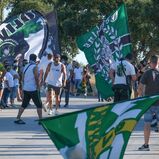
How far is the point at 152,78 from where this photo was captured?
474 inches

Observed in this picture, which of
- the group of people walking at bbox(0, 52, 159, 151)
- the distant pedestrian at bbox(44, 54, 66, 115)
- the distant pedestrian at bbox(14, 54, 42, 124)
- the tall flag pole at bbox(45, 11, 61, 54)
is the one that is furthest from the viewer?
the tall flag pole at bbox(45, 11, 61, 54)

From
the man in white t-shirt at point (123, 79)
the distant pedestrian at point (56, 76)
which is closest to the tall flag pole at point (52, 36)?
the distant pedestrian at point (56, 76)

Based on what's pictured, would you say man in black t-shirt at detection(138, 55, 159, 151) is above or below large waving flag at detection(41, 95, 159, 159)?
above

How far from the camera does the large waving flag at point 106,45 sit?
65.5 feet

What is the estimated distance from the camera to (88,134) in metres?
7.71

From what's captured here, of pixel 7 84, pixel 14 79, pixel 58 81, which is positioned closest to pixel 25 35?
pixel 14 79

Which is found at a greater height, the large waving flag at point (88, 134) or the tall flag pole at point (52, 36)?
the tall flag pole at point (52, 36)

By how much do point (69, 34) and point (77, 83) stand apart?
18818 mm

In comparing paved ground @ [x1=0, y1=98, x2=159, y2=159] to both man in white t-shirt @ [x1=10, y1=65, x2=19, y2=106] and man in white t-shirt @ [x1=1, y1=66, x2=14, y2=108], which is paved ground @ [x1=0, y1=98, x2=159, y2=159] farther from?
man in white t-shirt @ [x1=10, y1=65, x2=19, y2=106]

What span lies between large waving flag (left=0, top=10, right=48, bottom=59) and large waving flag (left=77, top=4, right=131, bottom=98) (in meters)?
1.71

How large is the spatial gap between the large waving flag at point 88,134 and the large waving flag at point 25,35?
1504cm

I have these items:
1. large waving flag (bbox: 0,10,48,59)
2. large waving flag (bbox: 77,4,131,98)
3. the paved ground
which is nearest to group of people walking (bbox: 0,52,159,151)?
the paved ground

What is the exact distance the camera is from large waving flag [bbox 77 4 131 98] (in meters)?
20.0

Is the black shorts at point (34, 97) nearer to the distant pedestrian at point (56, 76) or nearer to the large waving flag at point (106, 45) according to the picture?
the distant pedestrian at point (56, 76)
